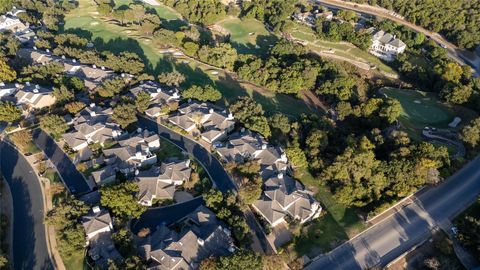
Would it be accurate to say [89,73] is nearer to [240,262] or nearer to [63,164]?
[63,164]

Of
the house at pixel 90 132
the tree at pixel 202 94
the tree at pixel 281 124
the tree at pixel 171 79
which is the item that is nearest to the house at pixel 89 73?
the tree at pixel 171 79

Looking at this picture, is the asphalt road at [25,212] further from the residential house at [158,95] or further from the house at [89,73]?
the residential house at [158,95]

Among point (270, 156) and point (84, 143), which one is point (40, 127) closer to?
point (84, 143)

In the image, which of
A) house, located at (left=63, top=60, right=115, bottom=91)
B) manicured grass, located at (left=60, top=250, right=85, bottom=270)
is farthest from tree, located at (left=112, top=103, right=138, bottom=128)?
manicured grass, located at (left=60, top=250, right=85, bottom=270)

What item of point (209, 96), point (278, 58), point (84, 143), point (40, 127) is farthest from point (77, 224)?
point (278, 58)

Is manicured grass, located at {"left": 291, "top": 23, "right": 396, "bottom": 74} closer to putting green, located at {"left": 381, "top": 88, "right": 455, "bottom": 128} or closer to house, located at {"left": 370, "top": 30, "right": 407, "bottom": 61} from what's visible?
house, located at {"left": 370, "top": 30, "right": 407, "bottom": 61}
